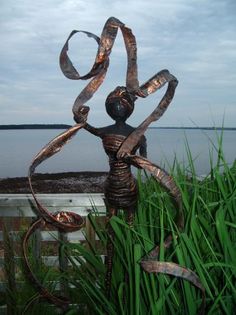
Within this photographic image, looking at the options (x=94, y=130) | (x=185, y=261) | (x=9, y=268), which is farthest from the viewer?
(x=9, y=268)

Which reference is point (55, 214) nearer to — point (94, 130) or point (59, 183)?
point (94, 130)

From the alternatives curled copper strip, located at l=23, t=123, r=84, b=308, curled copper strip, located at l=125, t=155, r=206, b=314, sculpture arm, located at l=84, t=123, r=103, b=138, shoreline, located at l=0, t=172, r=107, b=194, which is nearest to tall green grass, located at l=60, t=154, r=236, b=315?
curled copper strip, located at l=125, t=155, r=206, b=314

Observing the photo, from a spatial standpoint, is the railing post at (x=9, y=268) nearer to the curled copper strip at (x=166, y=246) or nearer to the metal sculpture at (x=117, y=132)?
the metal sculpture at (x=117, y=132)

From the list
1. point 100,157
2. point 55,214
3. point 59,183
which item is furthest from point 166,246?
point 100,157

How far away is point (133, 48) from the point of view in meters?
1.15

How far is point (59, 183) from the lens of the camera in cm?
1533

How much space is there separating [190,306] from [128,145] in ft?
1.55

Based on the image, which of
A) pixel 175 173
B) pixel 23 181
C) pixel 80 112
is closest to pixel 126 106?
pixel 80 112

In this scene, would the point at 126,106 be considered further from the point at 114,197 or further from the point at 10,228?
the point at 10,228

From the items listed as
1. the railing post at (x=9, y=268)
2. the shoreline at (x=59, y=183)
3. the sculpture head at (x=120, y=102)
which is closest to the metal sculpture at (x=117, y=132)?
the sculpture head at (x=120, y=102)

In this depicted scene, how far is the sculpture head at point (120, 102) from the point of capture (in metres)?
1.24

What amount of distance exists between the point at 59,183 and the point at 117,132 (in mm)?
14326

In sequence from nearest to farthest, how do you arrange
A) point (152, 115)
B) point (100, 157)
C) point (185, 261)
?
point (185, 261) → point (152, 115) → point (100, 157)

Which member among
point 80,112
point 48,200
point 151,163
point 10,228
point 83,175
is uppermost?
point 80,112
